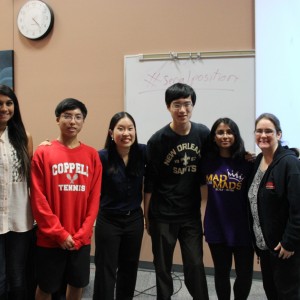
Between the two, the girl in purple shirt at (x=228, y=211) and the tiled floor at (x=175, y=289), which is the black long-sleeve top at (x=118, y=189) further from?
the tiled floor at (x=175, y=289)

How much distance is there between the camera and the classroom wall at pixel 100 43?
2664mm

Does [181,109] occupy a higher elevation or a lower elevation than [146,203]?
higher

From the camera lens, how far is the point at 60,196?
5.60ft

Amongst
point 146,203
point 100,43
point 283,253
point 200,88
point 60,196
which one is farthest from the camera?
point 100,43

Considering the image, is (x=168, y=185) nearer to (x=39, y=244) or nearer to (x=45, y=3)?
(x=39, y=244)

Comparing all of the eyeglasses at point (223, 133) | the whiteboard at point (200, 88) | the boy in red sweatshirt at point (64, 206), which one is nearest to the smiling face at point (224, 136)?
the eyeglasses at point (223, 133)

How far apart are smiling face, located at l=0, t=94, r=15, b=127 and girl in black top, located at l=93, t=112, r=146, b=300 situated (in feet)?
1.75

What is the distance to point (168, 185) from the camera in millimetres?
1925

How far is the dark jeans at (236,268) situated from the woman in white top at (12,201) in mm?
1038

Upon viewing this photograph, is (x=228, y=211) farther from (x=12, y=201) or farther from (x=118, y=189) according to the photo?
(x=12, y=201)

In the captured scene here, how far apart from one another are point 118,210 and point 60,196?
0.34 m

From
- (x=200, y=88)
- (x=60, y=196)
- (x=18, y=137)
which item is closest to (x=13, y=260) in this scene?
(x=60, y=196)

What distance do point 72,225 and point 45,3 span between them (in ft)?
7.09

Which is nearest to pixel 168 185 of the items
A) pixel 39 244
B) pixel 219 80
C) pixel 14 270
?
pixel 39 244
